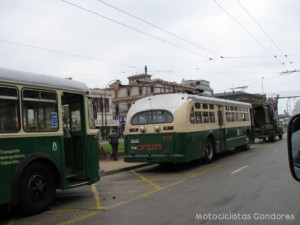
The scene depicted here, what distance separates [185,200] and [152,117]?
6785mm

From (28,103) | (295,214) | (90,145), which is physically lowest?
(295,214)

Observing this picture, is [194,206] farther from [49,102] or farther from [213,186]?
[49,102]

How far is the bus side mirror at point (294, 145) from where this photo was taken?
3.14 m

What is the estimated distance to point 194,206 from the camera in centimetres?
867

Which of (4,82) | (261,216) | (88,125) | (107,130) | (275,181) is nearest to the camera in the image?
Answer: (261,216)

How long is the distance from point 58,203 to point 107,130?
184ft

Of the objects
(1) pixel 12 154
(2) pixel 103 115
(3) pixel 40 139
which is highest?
(2) pixel 103 115

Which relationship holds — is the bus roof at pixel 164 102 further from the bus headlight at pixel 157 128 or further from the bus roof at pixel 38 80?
the bus roof at pixel 38 80

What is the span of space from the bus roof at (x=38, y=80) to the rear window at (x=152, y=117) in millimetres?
5347

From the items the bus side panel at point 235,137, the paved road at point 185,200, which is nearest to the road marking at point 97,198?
the paved road at point 185,200

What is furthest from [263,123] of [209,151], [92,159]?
[92,159]

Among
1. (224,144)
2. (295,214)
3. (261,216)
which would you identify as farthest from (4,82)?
(224,144)

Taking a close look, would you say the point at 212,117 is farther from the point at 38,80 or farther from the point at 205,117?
the point at 38,80

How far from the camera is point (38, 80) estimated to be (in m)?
9.10
